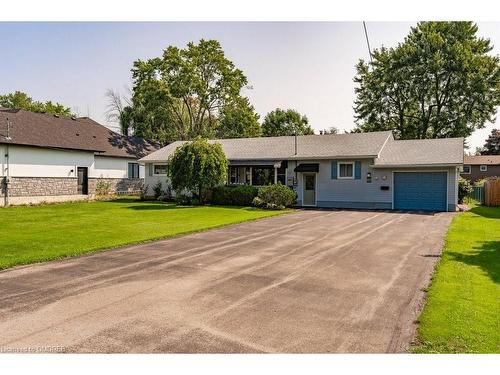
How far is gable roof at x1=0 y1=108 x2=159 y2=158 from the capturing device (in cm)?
2388

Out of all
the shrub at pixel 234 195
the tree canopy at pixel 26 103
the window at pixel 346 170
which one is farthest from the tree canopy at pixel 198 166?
the tree canopy at pixel 26 103

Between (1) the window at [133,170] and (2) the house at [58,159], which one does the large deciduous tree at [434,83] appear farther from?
(2) the house at [58,159]

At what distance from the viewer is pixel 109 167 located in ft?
97.2

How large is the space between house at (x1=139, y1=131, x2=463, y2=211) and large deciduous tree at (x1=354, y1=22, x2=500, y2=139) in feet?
51.5

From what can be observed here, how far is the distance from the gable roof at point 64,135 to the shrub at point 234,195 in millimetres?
9480

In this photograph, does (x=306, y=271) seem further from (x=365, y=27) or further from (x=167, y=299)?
(x=365, y=27)

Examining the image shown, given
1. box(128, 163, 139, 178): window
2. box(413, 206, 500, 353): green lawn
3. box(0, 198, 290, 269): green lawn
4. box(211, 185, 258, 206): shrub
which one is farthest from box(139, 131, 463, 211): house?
box(413, 206, 500, 353): green lawn

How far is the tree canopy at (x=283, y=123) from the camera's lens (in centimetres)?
5922

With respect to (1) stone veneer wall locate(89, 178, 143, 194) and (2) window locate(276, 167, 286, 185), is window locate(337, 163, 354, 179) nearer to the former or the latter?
(2) window locate(276, 167, 286, 185)

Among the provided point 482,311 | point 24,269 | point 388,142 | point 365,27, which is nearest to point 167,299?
point 24,269

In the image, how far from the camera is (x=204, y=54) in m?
41.0

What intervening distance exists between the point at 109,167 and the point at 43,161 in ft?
19.4

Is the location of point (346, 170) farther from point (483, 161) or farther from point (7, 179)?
point (483, 161)
